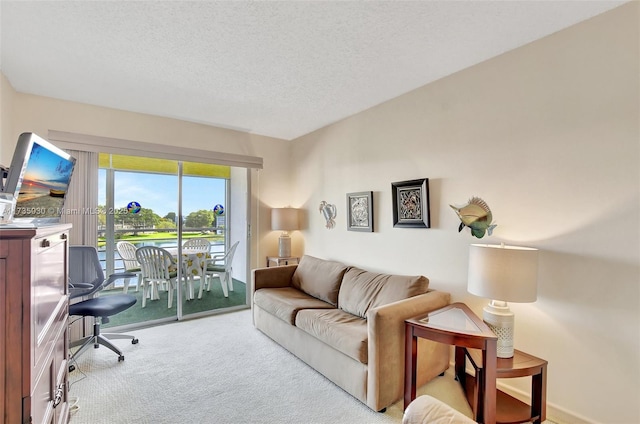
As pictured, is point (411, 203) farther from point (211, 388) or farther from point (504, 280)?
point (211, 388)

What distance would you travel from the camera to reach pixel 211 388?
228cm

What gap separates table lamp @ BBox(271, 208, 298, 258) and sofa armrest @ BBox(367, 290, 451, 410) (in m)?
2.34


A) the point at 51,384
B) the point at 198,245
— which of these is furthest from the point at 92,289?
the point at 51,384

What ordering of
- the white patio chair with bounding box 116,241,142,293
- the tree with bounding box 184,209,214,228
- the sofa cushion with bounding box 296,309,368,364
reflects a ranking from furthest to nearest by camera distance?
the tree with bounding box 184,209,214,228 < the white patio chair with bounding box 116,241,142,293 < the sofa cushion with bounding box 296,309,368,364

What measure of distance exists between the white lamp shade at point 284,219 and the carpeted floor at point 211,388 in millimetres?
1564

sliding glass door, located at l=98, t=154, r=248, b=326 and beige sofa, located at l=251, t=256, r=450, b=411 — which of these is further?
sliding glass door, located at l=98, t=154, r=248, b=326

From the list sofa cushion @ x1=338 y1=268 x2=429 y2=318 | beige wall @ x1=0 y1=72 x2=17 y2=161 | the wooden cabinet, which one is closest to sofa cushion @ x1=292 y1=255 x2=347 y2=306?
sofa cushion @ x1=338 y1=268 x2=429 y2=318

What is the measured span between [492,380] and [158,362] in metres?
2.71

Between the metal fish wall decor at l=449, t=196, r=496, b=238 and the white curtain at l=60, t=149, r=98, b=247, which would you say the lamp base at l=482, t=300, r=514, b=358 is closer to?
the metal fish wall decor at l=449, t=196, r=496, b=238

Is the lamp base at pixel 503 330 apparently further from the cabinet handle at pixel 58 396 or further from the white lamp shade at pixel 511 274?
the cabinet handle at pixel 58 396

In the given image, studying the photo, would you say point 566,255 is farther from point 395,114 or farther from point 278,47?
point 278,47

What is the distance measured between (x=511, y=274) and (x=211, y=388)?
2.33 m

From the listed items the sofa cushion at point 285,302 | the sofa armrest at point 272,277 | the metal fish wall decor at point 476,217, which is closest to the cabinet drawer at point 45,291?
the sofa cushion at point 285,302

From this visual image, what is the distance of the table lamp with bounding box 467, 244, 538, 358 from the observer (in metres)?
1.78
